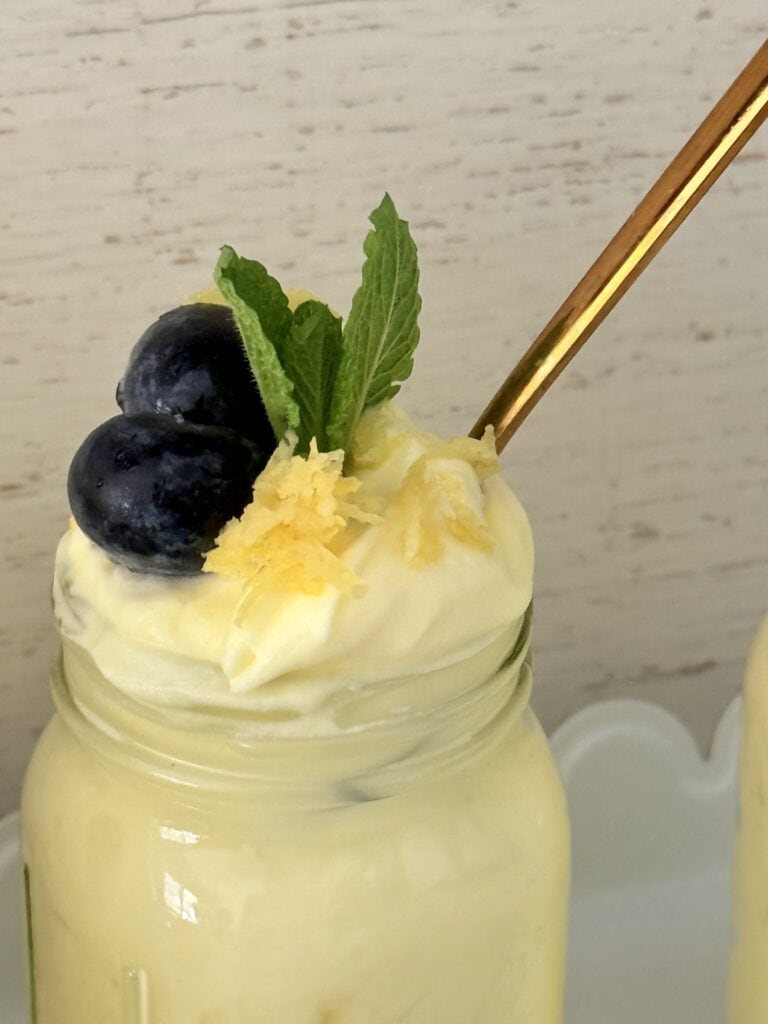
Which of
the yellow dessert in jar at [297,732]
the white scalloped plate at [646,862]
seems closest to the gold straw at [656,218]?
the yellow dessert in jar at [297,732]

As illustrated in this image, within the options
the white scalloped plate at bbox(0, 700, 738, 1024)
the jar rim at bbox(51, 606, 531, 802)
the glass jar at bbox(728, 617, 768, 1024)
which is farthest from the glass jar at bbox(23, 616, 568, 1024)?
the white scalloped plate at bbox(0, 700, 738, 1024)

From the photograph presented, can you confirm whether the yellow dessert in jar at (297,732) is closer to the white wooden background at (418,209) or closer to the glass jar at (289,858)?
the glass jar at (289,858)

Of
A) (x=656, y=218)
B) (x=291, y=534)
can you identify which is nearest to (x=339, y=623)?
(x=291, y=534)

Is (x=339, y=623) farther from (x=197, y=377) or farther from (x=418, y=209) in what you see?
(x=418, y=209)

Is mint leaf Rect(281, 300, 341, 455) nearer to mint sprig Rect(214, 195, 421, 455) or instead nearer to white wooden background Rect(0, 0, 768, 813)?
mint sprig Rect(214, 195, 421, 455)

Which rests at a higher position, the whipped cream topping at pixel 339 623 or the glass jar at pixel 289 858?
the whipped cream topping at pixel 339 623
